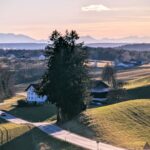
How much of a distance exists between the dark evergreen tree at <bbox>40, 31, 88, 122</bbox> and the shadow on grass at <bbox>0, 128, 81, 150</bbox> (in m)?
8.47

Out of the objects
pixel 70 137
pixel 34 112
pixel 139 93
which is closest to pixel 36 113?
pixel 34 112

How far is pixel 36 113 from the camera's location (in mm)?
91062

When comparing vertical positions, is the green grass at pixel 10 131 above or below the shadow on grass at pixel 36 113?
above

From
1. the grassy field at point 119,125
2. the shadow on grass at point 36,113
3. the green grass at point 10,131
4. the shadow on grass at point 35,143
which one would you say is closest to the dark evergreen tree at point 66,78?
the grassy field at point 119,125

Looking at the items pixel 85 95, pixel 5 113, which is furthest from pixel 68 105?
pixel 5 113

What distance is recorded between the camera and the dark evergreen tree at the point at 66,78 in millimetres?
72688

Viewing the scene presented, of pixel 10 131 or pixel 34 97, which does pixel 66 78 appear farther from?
pixel 34 97

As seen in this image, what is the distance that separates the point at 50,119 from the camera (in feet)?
275

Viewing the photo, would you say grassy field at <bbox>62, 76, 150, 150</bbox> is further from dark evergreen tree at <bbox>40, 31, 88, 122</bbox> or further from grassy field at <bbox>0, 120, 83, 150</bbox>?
grassy field at <bbox>0, 120, 83, 150</bbox>

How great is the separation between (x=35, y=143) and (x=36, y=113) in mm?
30726

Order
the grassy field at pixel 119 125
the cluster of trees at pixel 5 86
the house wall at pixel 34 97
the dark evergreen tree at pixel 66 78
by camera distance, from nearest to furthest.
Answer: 1. the grassy field at pixel 119 125
2. the dark evergreen tree at pixel 66 78
3. the house wall at pixel 34 97
4. the cluster of trees at pixel 5 86

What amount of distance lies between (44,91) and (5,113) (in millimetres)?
20294

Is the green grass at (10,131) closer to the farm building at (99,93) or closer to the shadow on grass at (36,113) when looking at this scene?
the shadow on grass at (36,113)

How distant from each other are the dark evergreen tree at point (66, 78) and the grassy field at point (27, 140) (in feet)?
19.5
